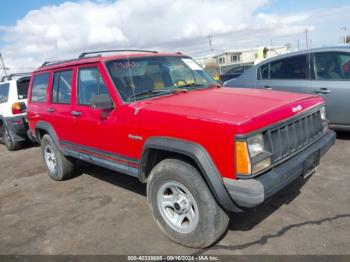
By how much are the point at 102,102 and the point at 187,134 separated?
3.81ft

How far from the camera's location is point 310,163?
3314 millimetres

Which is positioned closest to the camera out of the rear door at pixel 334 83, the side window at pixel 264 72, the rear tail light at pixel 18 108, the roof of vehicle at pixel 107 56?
the roof of vehicle at pixel 107 56

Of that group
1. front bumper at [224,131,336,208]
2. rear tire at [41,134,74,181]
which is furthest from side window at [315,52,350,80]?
rear tire at [41,134,74,181]

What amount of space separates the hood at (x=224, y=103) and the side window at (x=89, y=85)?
0.77m

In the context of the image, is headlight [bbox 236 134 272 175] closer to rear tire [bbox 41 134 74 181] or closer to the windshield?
the windshield

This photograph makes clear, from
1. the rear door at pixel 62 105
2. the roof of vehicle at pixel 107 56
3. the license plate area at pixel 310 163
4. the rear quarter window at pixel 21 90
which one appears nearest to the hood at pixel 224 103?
the license plate area at pixel 310 163

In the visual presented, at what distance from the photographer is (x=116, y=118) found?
3713 mm

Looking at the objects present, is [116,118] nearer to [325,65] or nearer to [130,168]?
[130,168]

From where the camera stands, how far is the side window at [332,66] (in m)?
5.73

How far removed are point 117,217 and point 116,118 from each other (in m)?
1.23

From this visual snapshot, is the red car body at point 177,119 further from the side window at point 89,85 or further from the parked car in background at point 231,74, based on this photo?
the parked car in background at point 231,74

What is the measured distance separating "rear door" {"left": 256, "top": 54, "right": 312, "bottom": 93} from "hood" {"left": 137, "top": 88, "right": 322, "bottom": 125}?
2.64 m

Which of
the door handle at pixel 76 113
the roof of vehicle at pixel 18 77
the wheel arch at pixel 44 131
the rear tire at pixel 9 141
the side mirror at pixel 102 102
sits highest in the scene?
the roof of vehicle at pixel 18 77

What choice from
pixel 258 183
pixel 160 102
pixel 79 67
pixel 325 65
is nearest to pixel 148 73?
pixel 160 102
